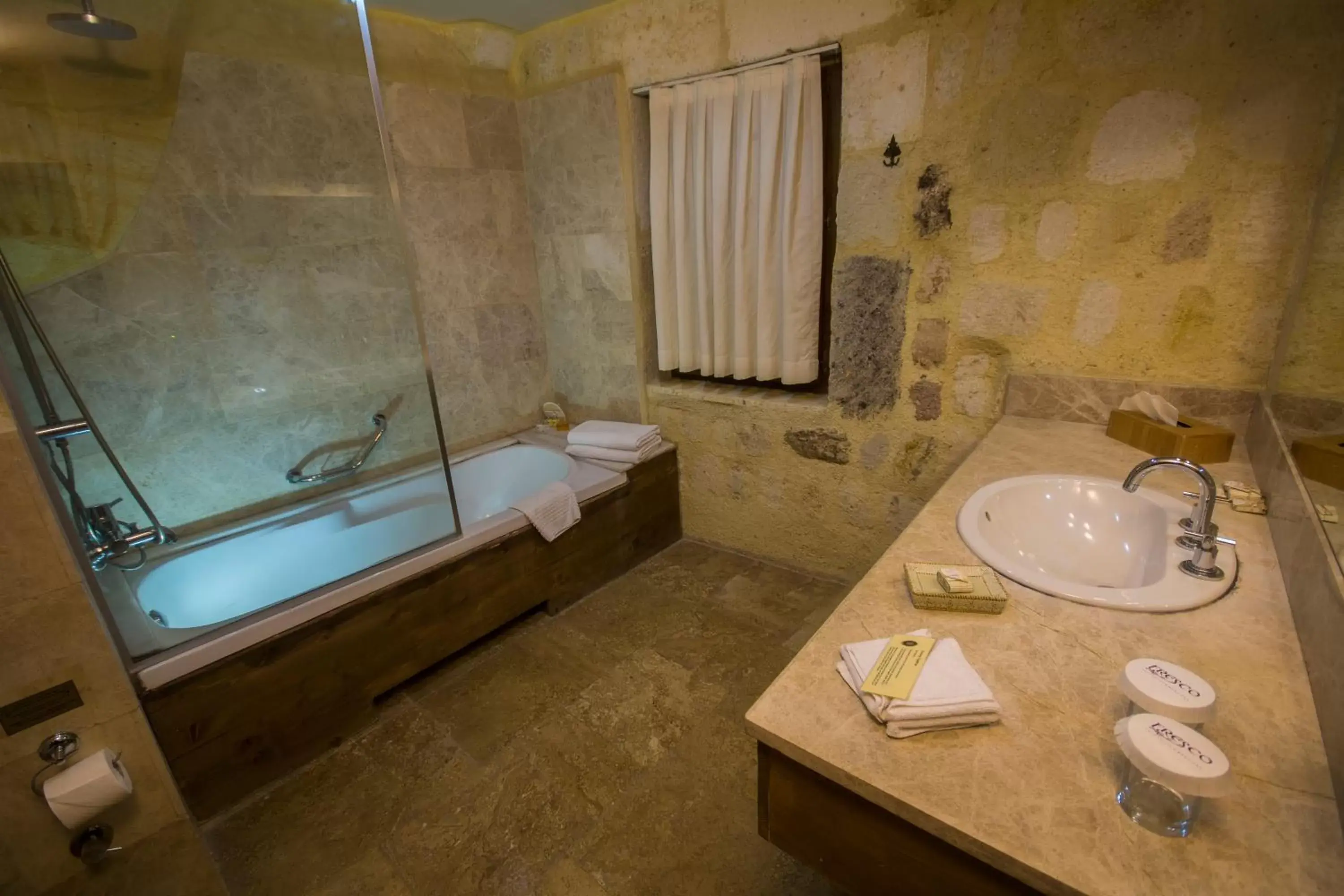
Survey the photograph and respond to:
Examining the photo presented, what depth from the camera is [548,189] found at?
258 cm

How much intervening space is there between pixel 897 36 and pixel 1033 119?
0.46 metres

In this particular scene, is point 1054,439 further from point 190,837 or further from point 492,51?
point 492,51

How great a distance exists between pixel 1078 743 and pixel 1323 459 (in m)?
0.68

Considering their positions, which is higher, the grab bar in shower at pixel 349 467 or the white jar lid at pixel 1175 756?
the white jar lid at pixel 1175 756

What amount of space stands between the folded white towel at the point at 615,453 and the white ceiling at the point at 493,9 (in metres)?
1.66

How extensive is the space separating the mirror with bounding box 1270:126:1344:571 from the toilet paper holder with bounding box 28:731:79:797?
2198 millimetres

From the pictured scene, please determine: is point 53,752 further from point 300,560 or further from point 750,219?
point 750,219

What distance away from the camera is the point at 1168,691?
0.63 metres

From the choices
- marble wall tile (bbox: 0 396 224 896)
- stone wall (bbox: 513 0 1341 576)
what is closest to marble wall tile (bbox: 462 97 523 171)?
stone wall (bbox: 513 0 1341 576)

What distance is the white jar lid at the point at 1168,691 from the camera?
60 cm

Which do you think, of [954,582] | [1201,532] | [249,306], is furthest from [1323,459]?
[249,306]

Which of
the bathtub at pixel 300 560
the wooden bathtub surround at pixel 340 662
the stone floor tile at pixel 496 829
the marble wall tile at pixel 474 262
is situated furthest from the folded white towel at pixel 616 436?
the stone floor tile at pixel 496 829

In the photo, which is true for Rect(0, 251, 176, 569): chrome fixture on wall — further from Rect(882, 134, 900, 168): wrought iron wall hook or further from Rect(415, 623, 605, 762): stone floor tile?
Rect(882, 134, 900, 168): wrought iron wall hook

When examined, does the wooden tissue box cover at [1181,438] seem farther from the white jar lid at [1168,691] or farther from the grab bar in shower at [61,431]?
the grab bar in shower at [61,431]
